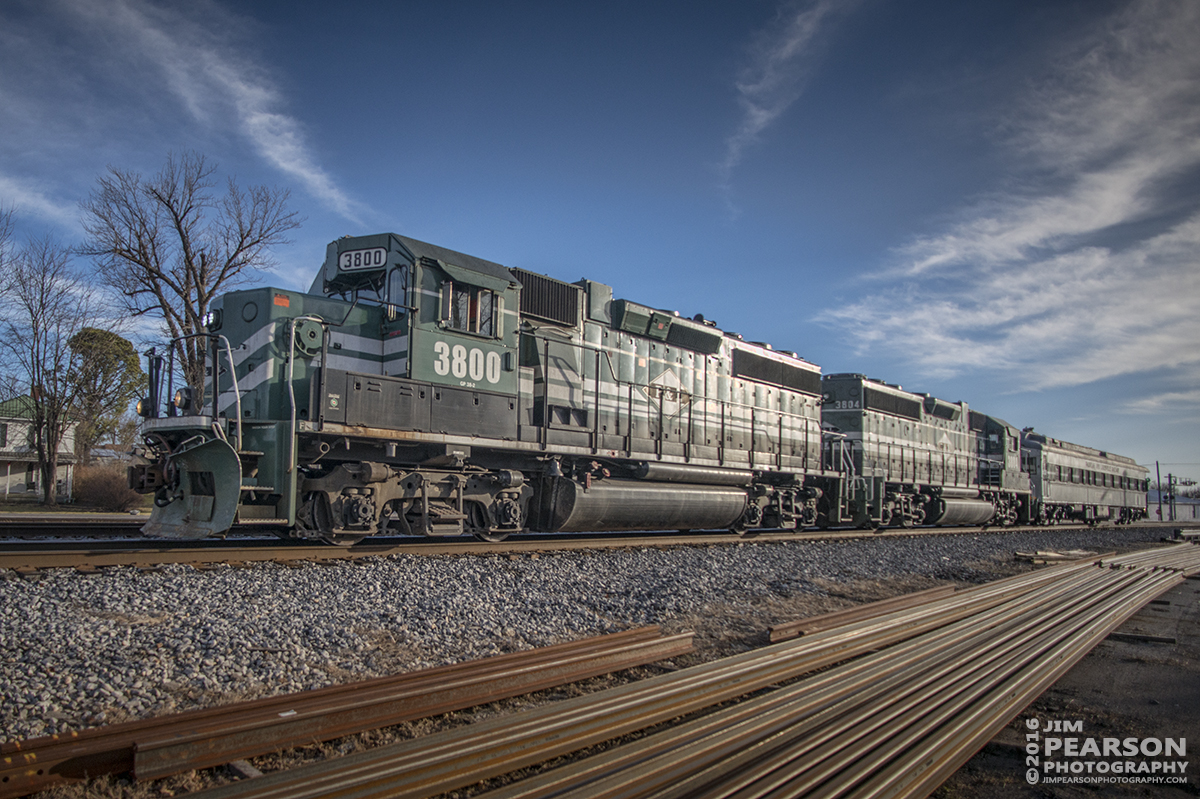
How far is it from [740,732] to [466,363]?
635 centimetres

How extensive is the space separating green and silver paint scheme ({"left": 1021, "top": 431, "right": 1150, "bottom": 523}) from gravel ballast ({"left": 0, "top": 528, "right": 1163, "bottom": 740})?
22.1 m

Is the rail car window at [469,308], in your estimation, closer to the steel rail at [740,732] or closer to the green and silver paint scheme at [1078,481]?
the steel rail at [740,732]

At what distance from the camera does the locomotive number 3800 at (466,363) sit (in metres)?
8.45

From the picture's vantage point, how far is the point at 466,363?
872cm

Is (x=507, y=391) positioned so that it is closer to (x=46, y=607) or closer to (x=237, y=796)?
(x=46, y=607)

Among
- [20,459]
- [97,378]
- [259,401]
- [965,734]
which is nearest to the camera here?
[965,734]

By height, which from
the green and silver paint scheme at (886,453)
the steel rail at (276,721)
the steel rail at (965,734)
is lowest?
the steel rail at (965,734)

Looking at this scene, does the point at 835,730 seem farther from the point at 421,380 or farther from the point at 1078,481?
the point at 1078,481

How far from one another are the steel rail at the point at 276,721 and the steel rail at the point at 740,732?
963mm

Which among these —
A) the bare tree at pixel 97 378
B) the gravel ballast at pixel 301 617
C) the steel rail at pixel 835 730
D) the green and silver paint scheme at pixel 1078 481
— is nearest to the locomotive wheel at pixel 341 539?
the gravel ballast at pixel 301 617

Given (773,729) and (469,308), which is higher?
(469,308)

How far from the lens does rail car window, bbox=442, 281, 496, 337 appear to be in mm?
8492

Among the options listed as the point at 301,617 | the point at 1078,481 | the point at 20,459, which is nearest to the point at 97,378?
the point at 20,459

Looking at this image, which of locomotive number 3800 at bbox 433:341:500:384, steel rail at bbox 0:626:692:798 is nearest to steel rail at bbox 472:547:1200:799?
steel rail at bbox 0:626:692:798
